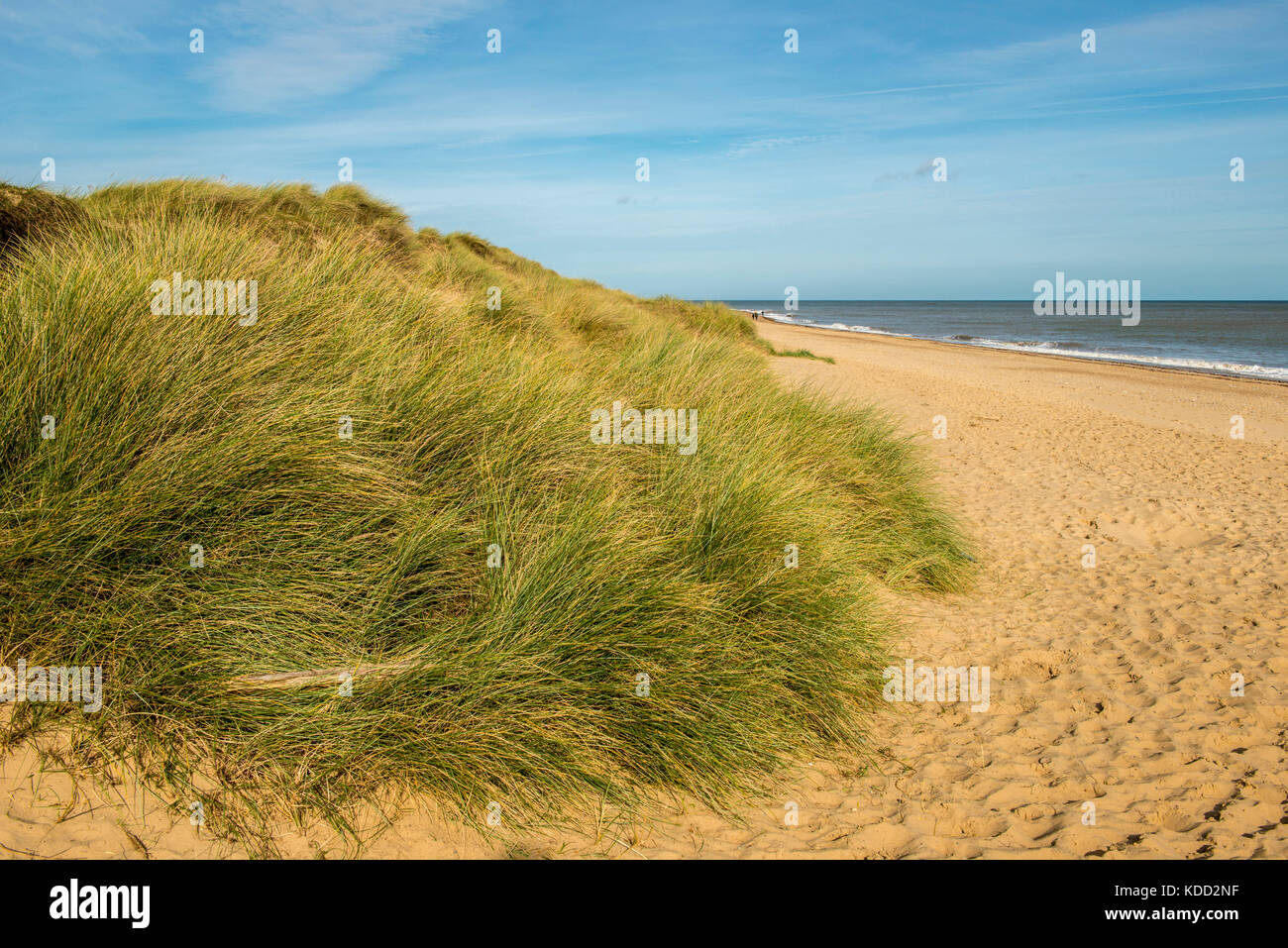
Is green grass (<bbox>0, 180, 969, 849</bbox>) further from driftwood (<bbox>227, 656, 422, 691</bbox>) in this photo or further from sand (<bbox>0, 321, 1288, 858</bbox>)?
sand (<bbox>0, 321, 1288, 858</bbox>)

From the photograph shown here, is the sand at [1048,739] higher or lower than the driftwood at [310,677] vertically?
lower

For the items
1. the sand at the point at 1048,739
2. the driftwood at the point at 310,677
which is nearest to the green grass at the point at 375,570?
the driftwood at the point at 310,677

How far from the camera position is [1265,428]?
45.2ft

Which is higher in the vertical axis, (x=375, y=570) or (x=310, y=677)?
(x=375, y=570)

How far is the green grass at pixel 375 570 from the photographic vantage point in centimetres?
252

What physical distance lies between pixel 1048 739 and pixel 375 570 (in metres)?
3.32

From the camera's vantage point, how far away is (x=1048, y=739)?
374 centimetres

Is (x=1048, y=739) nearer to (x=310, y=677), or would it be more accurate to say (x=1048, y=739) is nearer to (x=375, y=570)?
(x=375, y=570)

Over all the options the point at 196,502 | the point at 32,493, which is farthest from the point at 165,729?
the point at 32,493

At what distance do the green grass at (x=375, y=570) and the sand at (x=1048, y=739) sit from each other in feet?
0.46

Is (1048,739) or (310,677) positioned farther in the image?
(1048,739)

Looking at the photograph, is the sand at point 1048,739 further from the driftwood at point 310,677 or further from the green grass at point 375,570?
the driftwood at point 310,677

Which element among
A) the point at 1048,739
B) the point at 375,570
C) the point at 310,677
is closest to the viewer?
the point at 310,677

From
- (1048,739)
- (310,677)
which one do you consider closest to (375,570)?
(310,677)
